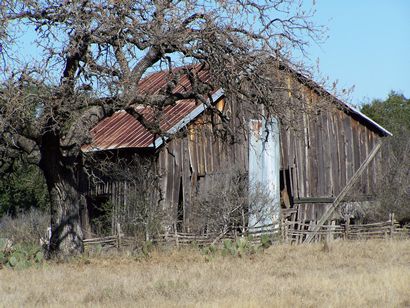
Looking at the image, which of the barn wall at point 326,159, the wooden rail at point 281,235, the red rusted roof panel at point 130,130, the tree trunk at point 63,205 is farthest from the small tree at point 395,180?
the tree trunk at point 63,205

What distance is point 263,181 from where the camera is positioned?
20.7 meters

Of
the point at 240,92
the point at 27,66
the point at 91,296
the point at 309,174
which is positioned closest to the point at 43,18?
the point at 27,66

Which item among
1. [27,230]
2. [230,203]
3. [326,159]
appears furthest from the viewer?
[326,159]

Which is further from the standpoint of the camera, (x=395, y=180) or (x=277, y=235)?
(x=395, y=180)

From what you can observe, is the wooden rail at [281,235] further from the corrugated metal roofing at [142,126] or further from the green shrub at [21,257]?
the green shrub at [21,257]

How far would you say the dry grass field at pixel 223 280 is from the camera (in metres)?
10.1

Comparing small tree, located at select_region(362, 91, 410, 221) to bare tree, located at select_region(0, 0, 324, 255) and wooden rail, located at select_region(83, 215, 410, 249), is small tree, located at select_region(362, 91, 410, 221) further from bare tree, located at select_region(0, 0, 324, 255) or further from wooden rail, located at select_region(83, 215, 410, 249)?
bare tree, located at select_region(0, 0, 324, 255)

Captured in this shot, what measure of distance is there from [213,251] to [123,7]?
581 centimetres

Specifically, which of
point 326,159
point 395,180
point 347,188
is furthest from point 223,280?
point 395,180

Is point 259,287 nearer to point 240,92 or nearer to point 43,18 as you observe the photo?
point 240,92

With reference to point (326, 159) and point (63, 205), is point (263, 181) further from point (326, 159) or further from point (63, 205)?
point (63, 205)

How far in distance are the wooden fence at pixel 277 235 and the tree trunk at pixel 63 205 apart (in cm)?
242

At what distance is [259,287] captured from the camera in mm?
11211

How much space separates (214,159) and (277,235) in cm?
314
